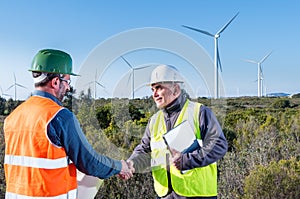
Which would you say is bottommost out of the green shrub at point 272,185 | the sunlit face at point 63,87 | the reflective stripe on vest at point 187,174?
the green shrub at point 272,185

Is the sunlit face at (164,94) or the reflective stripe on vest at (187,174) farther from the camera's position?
the sunlit face at (164,94)

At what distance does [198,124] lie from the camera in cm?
295


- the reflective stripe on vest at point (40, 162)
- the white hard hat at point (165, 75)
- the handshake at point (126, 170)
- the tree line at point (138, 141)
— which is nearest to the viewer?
the reflective stripe on vest at point (40, 162)

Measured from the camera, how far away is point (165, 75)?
3.17 meters

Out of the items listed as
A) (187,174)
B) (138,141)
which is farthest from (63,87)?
(138,141)

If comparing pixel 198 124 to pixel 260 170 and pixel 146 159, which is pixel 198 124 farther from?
pixel 260 170

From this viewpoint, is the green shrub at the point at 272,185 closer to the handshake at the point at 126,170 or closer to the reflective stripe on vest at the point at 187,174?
the reflective stripe on vest at the point at 187,174

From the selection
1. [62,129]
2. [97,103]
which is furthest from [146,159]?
[62,129]

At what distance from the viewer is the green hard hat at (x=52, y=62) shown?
249 cm

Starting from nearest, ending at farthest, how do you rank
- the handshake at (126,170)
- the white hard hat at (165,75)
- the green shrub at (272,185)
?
1. the handshake at (126,170)
2. the white hard hat at (165,75)
3. the green shrub at (272,185)

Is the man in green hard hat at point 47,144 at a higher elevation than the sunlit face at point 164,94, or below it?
below

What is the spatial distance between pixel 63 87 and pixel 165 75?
934mm

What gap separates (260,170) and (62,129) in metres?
3.94

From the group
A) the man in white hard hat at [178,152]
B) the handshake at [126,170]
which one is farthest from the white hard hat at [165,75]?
the handshake at [126,170]
